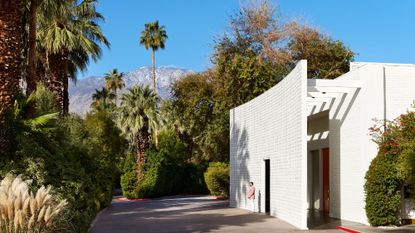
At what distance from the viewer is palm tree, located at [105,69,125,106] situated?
3199 inches

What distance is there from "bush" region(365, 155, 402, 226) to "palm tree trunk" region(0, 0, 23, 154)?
37.1ft

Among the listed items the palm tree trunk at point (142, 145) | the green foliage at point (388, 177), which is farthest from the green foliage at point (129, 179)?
the green foliage at point (388, 177)

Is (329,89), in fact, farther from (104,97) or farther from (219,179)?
(104,97)

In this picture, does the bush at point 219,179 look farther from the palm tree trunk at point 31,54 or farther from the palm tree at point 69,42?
the palm tree trunk at point 31,54

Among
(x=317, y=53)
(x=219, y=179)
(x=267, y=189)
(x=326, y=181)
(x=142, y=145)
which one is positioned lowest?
(x=219, y=179)

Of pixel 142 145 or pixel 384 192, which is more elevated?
pixel 142 145

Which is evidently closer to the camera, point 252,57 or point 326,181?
point 326,181

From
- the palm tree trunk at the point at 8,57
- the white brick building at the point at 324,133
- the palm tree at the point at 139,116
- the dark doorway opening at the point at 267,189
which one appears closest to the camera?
the palm tree trunk at the point at 8,57

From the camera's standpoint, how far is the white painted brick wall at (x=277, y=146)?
18797 mm

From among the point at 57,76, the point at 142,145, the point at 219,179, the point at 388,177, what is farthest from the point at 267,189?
the point at 142,145

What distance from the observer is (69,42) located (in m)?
26.3

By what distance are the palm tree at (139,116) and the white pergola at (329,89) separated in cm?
2486

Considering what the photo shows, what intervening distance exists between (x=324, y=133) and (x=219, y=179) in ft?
50.4

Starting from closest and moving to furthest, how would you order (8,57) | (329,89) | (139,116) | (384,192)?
(8,57) → (384,192) → (329,89) → (139,116)
